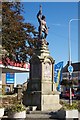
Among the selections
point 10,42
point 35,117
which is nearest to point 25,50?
point 10,42

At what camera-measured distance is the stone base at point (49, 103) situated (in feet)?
58.0

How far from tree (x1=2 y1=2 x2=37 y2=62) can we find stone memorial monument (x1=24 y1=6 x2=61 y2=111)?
5081 millimetres

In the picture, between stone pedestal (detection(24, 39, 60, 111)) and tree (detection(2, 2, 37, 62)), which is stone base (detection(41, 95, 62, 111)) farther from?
tree (detection(2, 2, 37, 62))

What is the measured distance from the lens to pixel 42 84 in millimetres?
17938

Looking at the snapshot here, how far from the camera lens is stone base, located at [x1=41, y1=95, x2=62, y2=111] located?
696 inches

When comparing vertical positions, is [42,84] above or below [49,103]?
above

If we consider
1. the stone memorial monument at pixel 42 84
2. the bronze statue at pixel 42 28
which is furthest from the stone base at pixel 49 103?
the bronze statue at pixel 42 28

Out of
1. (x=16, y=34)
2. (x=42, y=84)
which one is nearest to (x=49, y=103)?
(x=42, y=84)

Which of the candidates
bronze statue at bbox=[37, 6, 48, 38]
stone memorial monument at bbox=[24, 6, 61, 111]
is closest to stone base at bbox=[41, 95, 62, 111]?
stone memorial monument at bbox=[24, 6, 61, 111]

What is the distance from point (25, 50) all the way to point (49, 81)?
30.9 feet

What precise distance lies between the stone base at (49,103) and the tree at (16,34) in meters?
6.39

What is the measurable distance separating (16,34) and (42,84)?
7.98 metres

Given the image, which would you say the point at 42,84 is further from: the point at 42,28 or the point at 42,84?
the point at 42,28

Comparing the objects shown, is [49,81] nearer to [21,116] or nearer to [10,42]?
[21,116]
